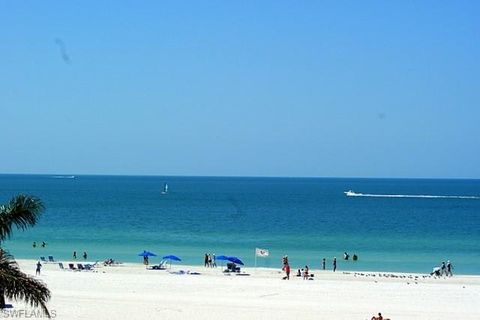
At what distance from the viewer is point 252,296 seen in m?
30.8

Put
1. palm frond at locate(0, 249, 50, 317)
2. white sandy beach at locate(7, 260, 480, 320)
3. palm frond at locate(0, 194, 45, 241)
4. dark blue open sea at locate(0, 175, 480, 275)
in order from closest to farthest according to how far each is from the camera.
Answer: palm frond at locate(0, 249, 50, 317) < palm frond at locate(0, 194, 45, 241) < white sandy beach at locate(7, 260, 480, 320) < dark blue open sea at locate(0, 175, 480, 275)

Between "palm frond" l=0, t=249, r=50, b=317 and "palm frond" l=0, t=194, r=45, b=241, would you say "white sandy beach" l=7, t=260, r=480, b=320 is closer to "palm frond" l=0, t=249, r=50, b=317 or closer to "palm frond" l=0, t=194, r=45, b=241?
"palm frond" l=0, t=194, r=45, b=241

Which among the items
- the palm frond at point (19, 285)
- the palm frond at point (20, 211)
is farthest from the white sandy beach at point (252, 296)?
the palm frond at point (19, 285)

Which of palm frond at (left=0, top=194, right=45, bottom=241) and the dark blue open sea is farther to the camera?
the dark blue open sea

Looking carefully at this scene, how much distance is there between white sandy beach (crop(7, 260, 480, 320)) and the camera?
25809mm

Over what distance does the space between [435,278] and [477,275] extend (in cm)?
500

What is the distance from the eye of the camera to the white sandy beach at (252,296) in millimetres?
25809

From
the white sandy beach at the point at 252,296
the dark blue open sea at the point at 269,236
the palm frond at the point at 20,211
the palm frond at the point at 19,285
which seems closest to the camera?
the palm frond at the point at 19,285

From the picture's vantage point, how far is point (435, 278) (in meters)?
40.0

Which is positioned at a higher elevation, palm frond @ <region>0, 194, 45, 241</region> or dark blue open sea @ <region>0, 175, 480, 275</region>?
dark blue open sea @ <region>0, 175, 480, 275</region>

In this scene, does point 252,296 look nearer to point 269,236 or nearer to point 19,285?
point 19,285

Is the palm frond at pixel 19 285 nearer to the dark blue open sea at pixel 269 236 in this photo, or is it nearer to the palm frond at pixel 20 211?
the palm frond at pixel 20 211

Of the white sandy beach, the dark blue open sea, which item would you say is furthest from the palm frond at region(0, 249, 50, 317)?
the dark blue open sea

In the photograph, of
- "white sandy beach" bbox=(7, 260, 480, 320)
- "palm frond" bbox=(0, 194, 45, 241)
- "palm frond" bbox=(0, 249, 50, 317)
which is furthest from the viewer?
"white sandy beach" bbox=(7, 260, 480, 320)
